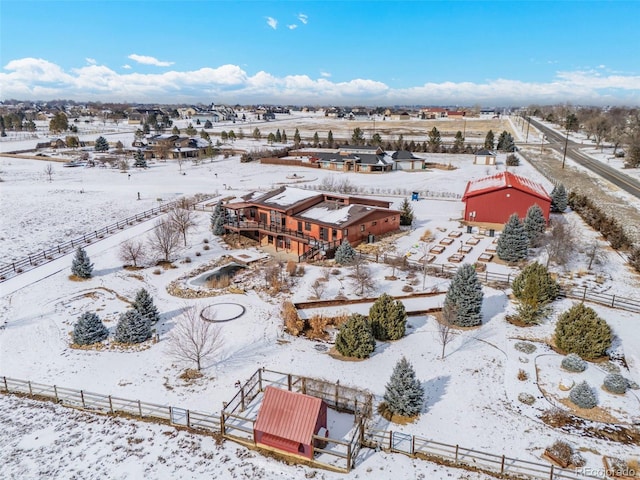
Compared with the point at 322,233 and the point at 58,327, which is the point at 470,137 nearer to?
the point at 322,233

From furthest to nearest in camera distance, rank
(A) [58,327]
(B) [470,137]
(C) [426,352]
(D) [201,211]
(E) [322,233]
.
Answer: (B) [470,137] < (D) [201,211] < (E) [322,233] < (A) [58,327] < (C) [426,352]

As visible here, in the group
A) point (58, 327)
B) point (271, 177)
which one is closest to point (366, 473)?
point (58, 327)

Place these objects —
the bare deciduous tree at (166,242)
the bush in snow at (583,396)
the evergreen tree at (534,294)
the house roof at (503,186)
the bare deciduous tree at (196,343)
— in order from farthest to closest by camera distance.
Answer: the house roof at (503,186) → the bare deciduous tree at (166,242) → the evergreen tree at (534,294) → the bare deciduous tree at (196,343) → the bush in snow at (583,396)

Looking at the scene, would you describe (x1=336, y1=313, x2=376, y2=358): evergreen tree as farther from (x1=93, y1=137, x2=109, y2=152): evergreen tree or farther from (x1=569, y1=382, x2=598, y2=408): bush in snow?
(x1=93, y1=137, x2=109, y2=152): evergreen tree

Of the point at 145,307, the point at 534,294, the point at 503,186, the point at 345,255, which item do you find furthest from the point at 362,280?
the point at 503,186

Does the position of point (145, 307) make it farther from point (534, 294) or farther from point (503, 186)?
point (503, 186)

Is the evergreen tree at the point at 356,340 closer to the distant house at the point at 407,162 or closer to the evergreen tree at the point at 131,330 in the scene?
the evergreen tree at the point at 131,330

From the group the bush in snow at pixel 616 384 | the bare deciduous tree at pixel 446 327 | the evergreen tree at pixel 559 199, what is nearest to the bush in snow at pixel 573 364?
the bush in snow at pixel 616 384
